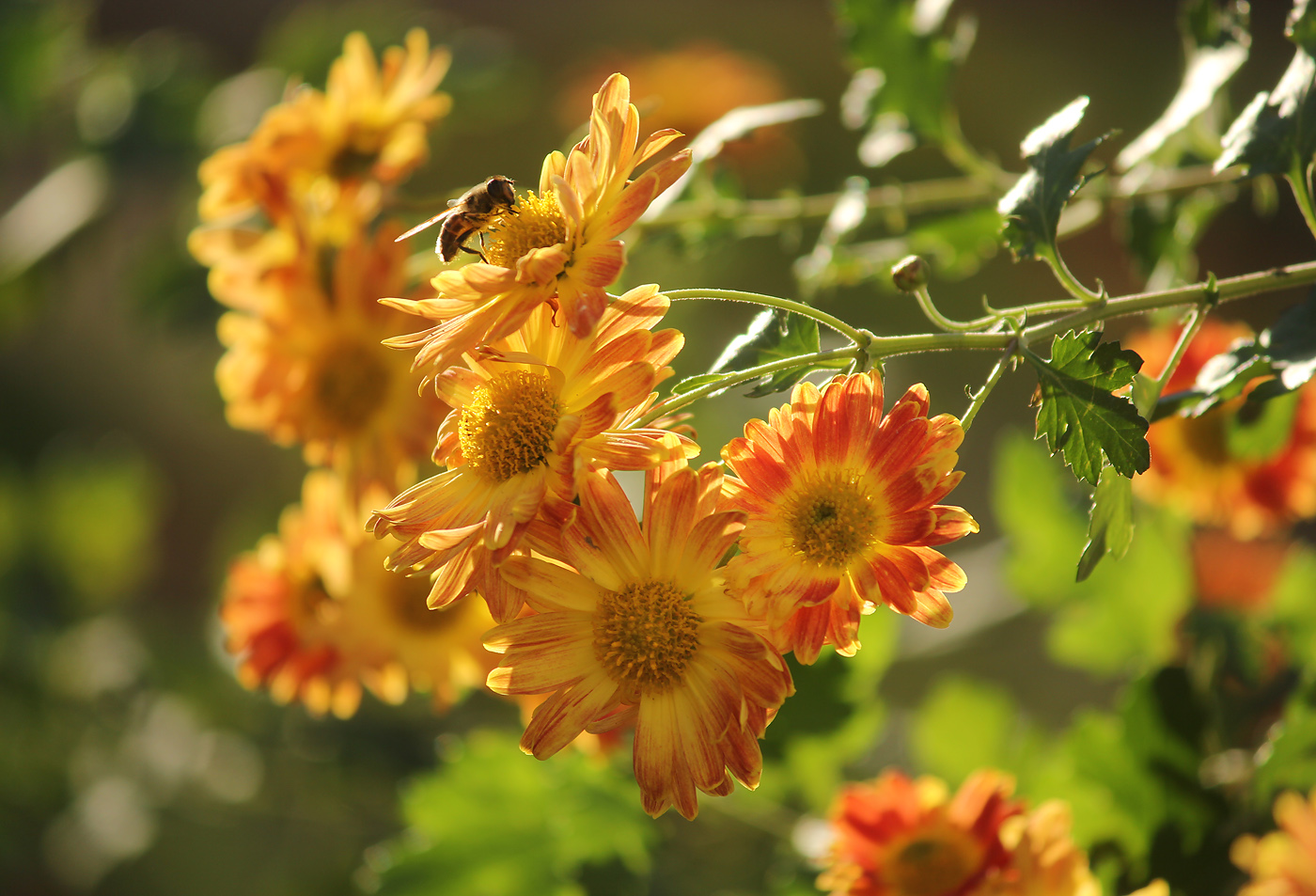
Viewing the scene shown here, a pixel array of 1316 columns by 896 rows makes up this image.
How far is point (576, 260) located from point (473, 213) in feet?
0.39

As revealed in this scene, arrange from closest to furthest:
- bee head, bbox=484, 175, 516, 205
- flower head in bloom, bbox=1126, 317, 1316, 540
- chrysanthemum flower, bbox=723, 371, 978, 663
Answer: chrysanthemum flower, bbox=723, 371, 978, 663 → bee head, bbox=484, 175, 516, 205 → flower head in bloom, bbox=1126, 317, 1316, 540

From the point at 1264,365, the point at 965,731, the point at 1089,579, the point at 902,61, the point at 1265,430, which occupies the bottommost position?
the point at 965,731

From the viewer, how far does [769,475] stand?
0.35 meters

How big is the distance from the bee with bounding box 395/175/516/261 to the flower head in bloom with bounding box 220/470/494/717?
0.79 feet

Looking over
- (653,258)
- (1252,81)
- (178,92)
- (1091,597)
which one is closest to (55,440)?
→ (178,92)

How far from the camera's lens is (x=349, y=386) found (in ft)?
2.18

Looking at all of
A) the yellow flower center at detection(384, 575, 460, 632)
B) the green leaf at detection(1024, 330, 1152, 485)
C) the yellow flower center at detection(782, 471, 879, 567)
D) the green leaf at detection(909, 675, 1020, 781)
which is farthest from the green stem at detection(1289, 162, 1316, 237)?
the yellow flower center at detection(384, 575, 460, 632)

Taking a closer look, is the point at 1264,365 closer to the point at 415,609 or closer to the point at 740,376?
the point at 740,376

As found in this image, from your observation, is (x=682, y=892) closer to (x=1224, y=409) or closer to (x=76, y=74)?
(x=1224, y=409)

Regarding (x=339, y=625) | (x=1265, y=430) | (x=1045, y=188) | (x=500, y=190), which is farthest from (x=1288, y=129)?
(x=339, y=625)

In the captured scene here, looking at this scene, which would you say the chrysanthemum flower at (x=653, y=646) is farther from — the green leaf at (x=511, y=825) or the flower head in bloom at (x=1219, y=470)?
the flower head in bloom at (x=1219, y=470)

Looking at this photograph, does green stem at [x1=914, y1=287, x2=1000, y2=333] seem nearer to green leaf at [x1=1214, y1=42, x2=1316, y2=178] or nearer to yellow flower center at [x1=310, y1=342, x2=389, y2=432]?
green leaf at [x1=1214, y1=42, x2=1316, y2=178]

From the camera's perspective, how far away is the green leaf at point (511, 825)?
2.02ft

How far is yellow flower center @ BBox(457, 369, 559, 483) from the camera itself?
1.23 feet
